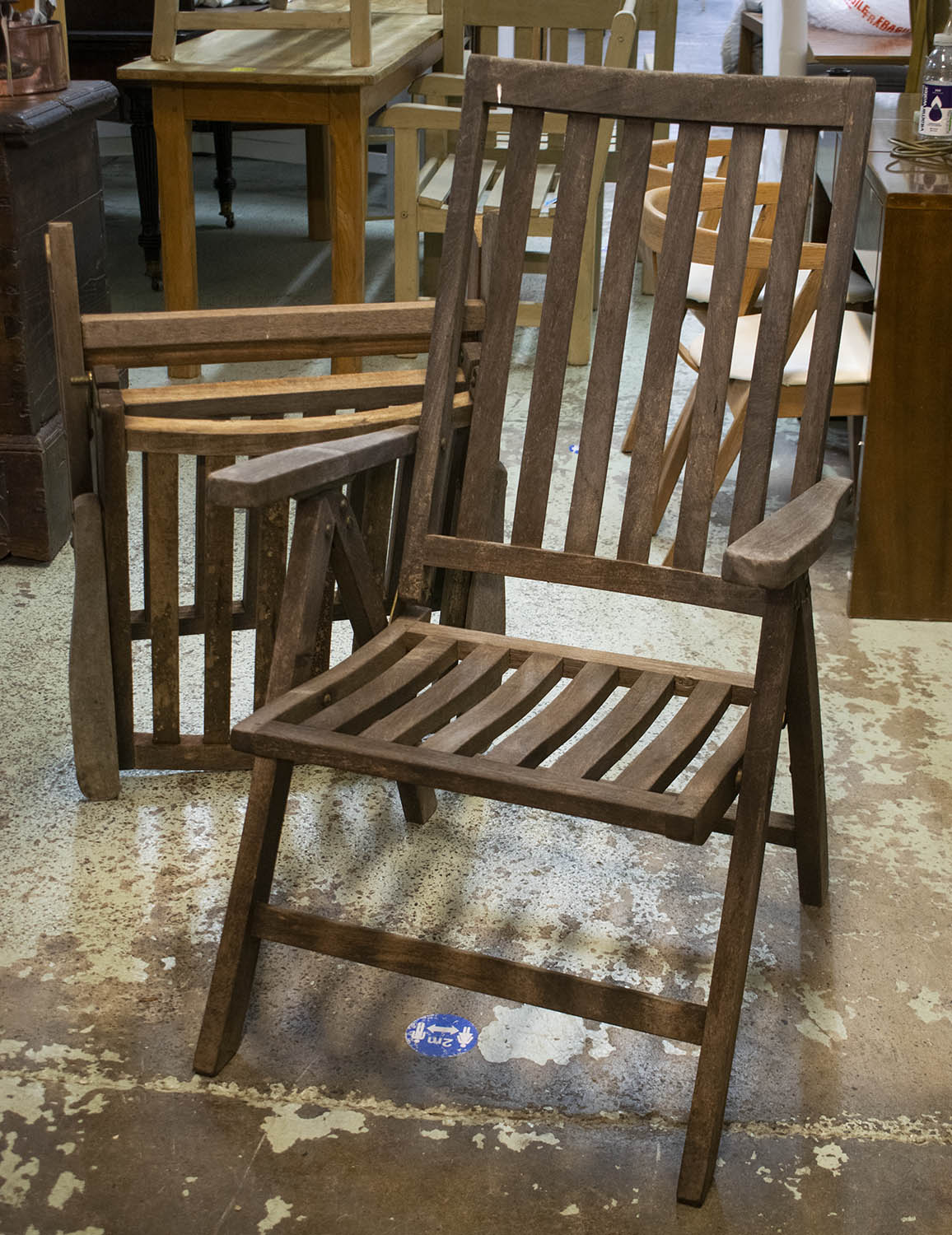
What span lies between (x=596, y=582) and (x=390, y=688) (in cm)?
36

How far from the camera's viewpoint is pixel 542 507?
2094mm

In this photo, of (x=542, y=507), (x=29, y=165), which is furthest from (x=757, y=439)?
(x=29, y=165)

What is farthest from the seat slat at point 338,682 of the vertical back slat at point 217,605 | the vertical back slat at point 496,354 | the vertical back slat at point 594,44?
the vertical back slat at point 594,44

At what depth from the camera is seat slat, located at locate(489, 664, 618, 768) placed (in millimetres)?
1728

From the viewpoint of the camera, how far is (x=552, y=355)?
6.89 ft

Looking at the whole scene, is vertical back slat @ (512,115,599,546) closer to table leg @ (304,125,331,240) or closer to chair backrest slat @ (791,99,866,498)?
chair backrest slat @ (791,99,866,498)

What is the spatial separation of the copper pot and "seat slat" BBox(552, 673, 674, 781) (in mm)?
2207

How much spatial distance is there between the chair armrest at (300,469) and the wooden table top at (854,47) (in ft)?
12.3

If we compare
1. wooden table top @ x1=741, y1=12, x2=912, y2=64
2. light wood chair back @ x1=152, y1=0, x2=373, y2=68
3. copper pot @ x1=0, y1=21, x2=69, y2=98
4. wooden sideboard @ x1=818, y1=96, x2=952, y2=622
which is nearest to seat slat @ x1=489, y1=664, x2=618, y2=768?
wooden sideboard @ x1=818, y1=96, x2=952, y2=622

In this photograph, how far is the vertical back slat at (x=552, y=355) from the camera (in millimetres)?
2078

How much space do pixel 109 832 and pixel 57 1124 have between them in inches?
25.3

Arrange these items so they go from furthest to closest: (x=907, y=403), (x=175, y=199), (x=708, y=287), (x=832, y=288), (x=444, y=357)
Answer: (x=175, y=199), (x=708, y=287), (x=907, y=403), (x=444, y=357), (x=832, y=288)

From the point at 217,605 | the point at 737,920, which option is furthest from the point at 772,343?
the point at 217,605

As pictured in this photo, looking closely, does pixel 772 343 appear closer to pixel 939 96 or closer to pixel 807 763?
pixel 807 763
